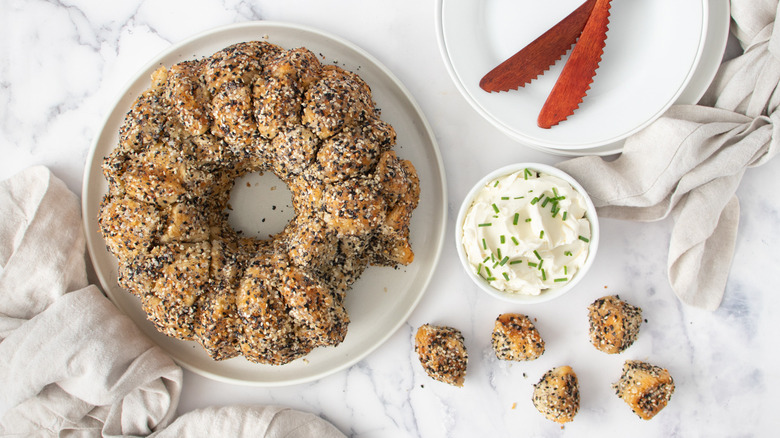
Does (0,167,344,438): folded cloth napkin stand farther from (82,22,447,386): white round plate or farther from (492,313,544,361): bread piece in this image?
(492,313,544,361): bread piece

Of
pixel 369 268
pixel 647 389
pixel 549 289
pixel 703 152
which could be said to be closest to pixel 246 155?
pixel 369 268

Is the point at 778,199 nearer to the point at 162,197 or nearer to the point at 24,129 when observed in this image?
the point at 162,197

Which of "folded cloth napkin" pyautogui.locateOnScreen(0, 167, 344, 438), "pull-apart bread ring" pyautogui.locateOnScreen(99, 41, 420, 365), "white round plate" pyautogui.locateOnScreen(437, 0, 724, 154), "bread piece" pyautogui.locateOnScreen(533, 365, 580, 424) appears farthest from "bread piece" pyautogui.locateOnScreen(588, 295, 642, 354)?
"folded cloth napkin" pyautogui.locateOnScreen(0, 167, 344, 438)

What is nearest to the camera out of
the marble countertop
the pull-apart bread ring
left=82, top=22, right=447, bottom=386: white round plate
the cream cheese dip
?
the pull-apart bread ring

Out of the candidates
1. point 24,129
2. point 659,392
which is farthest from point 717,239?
point 24,129

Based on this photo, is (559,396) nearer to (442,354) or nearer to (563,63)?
(442,354)
